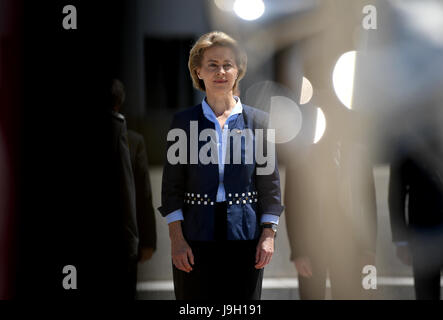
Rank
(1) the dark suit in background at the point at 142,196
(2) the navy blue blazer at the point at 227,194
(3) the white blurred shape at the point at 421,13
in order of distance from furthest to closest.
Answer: (3) the white blurred shape at the point at 421,13 < (1) the dark suit in background at the point at 142,196 < (2) the navy blue blazer at the point at 227,194

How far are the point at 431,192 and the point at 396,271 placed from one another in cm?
49

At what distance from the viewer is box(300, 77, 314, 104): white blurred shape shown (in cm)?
308

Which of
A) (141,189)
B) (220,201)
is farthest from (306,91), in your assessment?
(141,189)

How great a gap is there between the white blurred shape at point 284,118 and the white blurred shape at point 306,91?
56 mm

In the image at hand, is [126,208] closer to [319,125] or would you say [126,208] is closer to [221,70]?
[221,70]

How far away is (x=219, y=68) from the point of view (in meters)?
2.58

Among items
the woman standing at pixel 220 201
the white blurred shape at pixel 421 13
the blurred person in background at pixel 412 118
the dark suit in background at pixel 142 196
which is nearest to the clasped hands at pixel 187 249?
the woman standing at pixel 220 201

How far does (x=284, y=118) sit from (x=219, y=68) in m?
0.62

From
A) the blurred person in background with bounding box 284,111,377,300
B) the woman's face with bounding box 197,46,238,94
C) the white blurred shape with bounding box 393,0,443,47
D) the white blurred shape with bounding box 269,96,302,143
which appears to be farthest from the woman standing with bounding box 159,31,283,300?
the white blurred shape with bounding box 393,0,443,47

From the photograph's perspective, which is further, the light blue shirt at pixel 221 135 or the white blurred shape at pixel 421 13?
the white blurred shape at pixel 421 13

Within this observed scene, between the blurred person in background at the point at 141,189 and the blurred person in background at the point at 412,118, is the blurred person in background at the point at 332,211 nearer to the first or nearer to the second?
the blurred person in background at the point at 412,118

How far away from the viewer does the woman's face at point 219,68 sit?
2.58 meters

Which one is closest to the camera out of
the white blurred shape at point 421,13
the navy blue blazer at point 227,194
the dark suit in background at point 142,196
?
the navy blue blazer at point 227,194
